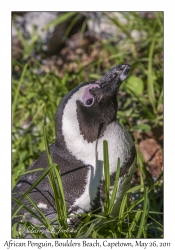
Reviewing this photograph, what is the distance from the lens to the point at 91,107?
188cm

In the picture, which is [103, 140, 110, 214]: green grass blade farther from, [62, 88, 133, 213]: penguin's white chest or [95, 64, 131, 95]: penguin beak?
[95, 64, 131, 95]: penguin beak

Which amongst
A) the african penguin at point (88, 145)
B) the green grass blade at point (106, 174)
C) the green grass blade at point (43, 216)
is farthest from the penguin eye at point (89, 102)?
the green grass blade at point (43, 216)

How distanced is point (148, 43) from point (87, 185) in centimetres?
166

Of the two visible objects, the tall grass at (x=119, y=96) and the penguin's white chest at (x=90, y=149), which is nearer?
the penguin's white chest at (x=90, y=149)

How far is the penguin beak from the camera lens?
189 cm

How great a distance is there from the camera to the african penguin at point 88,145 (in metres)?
1.85

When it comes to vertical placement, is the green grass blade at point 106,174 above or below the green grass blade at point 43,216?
above

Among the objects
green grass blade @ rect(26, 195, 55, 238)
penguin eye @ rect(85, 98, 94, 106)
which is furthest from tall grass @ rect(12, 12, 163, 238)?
penguin eye @ rect(85, 98, 94, 106)

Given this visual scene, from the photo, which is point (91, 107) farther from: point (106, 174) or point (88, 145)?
point (106, 174)

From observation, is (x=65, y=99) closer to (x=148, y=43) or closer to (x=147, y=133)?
(x=147, y=133)

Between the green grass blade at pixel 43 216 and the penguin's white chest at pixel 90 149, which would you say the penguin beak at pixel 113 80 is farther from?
the green grass blade at pixel 43 216

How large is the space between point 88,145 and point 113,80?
0.26 meters

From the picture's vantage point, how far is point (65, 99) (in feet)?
6.20

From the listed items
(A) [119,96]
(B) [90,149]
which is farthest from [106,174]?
(A) [119,96]
